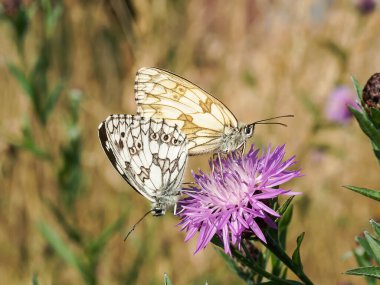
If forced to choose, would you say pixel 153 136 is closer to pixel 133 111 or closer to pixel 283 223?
pixel 283 223

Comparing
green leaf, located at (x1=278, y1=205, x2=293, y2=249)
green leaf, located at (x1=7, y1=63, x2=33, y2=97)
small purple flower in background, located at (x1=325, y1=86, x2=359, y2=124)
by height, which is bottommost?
green leaf, located at (x1=278, y1=205, x2=293, y2=249)

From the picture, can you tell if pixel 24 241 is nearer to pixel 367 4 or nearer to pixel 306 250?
pixel 306 250

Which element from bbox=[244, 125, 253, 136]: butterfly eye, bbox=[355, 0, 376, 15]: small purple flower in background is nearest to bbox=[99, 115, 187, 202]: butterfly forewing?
bbox=[244, 125, 253, 136]: butterfly eye

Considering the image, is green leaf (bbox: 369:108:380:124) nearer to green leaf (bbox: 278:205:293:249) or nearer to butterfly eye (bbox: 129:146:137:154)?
green leaf (bbox: 278:205:293:249)

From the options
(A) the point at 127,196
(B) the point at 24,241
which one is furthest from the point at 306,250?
(B) the point at 24,241

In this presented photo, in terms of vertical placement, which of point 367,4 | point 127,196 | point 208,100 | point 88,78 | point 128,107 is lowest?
point 127,196

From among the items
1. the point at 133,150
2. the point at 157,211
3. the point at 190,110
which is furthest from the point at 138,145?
the point at 190,110
